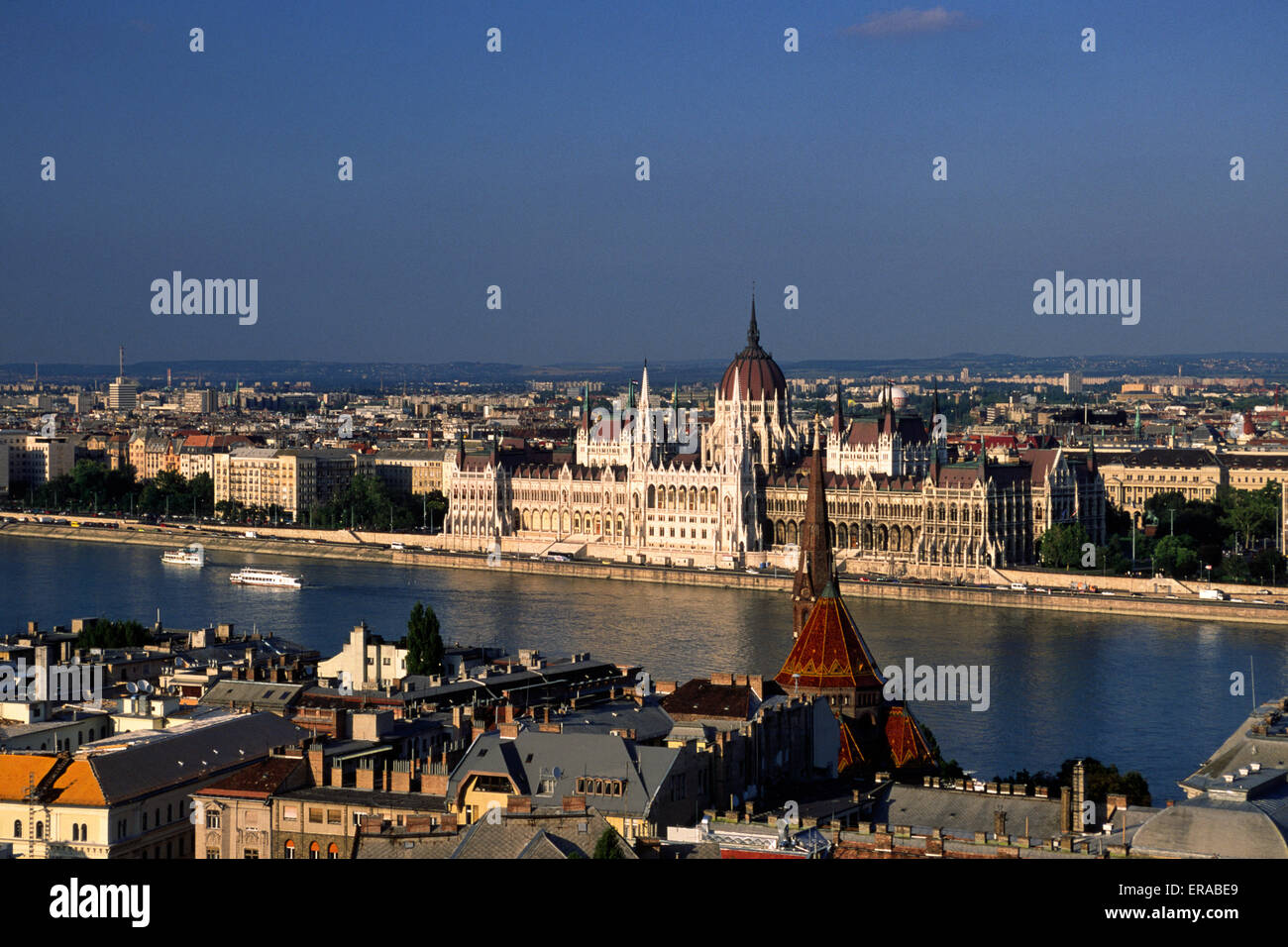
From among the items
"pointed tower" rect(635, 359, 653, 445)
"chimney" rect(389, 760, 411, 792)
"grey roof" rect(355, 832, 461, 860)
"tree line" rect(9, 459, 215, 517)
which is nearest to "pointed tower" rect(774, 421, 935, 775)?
"chimney" rect(389, 760, 411, 792)

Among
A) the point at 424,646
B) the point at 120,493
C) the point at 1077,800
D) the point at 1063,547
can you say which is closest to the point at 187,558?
the point at 1063,547

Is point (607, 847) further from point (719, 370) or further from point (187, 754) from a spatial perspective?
point (719, 370)

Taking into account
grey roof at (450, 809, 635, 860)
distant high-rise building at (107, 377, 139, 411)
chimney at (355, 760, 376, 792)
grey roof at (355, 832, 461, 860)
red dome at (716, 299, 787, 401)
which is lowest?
chimney at (355, 760, 376, 792)

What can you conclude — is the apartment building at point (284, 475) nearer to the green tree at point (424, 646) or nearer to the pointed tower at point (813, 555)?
the pointed tower at point (813, 555)

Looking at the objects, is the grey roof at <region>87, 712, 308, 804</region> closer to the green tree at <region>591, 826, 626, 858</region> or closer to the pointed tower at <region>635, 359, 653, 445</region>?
the green tree at <region>591, 826, 626, 858</region>
